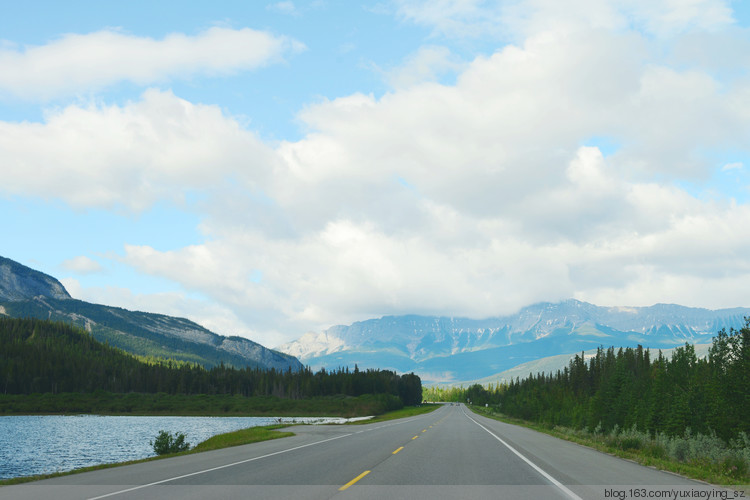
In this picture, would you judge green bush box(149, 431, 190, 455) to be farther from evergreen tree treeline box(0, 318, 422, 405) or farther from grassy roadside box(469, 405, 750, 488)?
evergreen tree treeline box(0, 318, 422, 405)

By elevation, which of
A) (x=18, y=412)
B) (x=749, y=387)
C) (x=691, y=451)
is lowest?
(x=18, y=412)

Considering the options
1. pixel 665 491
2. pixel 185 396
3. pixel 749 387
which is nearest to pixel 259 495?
pixel 665 491

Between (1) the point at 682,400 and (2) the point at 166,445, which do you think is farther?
(1) the point at 682,400

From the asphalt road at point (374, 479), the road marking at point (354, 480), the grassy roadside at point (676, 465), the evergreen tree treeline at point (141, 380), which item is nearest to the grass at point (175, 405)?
the evergreen tree treeline at point (141, 380)

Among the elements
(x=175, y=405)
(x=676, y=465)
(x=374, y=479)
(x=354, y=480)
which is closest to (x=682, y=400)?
(x=676, y=465)

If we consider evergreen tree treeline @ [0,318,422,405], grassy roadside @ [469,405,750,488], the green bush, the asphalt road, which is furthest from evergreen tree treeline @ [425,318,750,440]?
evergreen tree treeline @ [0,318,422,405]

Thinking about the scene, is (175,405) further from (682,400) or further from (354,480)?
(354,480)

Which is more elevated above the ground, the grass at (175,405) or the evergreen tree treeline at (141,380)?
the evergreen tree treeline at (141,380)

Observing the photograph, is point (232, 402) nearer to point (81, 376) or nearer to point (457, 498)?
point (81, 376)

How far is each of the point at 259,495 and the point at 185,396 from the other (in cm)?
17130

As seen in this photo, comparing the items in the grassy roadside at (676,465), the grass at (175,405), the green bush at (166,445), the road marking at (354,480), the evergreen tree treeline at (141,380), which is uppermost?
the road marking at (354,480)

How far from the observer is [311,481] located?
14531 millimetres

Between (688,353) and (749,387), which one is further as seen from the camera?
(688,353)

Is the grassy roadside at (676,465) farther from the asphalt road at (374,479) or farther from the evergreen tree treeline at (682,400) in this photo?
the evergreen tree treeline at (682,400)
